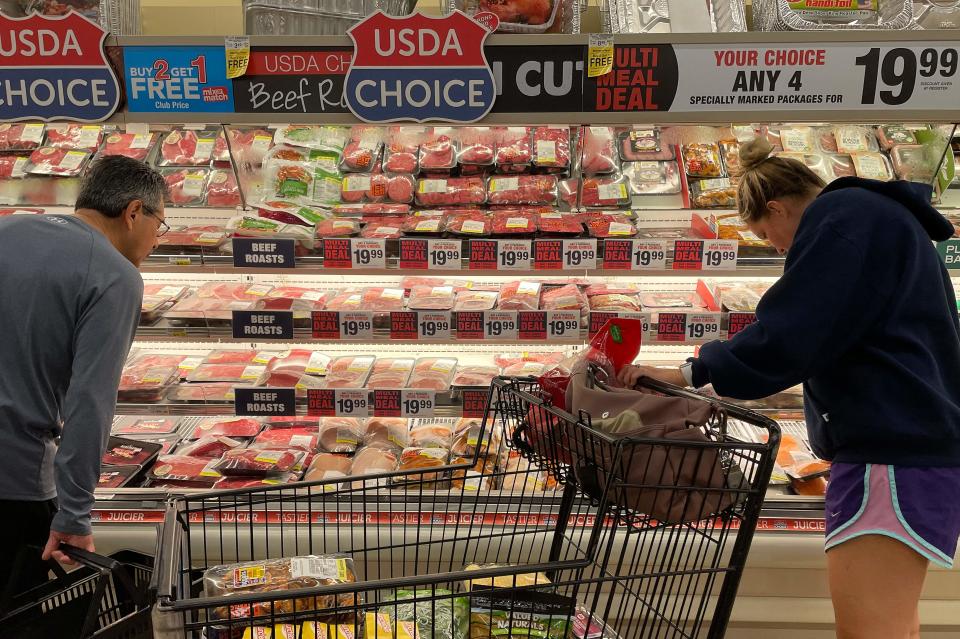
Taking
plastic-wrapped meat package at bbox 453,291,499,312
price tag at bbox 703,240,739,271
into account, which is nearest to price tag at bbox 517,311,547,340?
plastic-wrapped meat package at bbox 453,291,499,312

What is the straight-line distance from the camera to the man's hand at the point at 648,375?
1807 millimetres

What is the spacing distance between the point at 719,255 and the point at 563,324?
63cm

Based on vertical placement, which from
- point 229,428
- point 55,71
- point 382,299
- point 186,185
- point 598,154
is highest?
point 55,71

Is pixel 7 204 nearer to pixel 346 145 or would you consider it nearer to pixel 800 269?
pixel 346 145

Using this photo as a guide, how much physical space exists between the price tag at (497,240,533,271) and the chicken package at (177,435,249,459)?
51.8 inches

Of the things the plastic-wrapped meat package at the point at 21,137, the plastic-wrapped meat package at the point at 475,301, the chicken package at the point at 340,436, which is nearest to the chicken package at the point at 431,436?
the chicken package at the point at 340,436

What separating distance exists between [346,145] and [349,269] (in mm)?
763

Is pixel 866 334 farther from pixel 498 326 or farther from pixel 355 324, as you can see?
pixel 355 324

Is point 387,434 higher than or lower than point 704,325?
lower

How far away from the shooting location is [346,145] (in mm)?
3518

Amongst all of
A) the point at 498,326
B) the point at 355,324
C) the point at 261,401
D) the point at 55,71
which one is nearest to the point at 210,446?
the point at 261,401

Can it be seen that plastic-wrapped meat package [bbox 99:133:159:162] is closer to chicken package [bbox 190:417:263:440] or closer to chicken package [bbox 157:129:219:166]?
chicken package [bbox 157:129:219:166]

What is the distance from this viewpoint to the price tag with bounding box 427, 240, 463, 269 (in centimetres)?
298

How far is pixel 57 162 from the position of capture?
3.35 m
